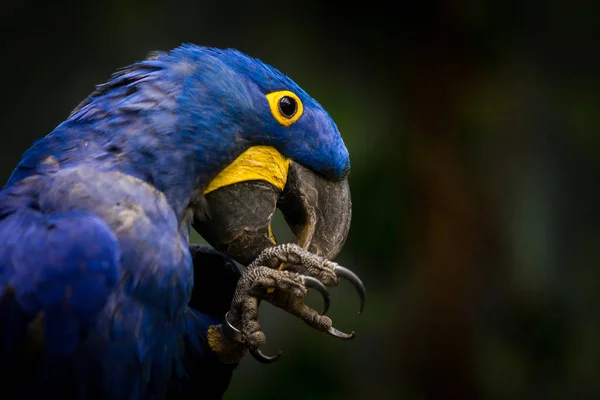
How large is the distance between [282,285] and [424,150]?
1.59 metres

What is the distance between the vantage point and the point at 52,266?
3.50 ft

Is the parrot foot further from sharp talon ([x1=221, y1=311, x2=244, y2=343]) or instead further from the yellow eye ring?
the yellow eye ring

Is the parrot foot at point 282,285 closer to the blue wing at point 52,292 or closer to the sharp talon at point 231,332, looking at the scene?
the sharp talon at point 231,332

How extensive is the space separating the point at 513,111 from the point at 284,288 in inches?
77.1

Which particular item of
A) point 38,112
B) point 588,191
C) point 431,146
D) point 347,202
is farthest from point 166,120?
point 588,191

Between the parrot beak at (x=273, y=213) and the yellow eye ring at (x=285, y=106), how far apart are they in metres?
0.09

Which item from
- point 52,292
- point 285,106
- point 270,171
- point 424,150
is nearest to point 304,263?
point 270,171

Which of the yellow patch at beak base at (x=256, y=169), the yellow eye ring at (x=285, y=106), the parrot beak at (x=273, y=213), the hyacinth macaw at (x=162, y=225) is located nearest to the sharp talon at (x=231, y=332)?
the hyacinth macaw at (x=162, y=225)

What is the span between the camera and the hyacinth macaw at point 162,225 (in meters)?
1.08

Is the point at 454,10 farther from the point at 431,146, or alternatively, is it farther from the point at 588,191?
the point at 588,191

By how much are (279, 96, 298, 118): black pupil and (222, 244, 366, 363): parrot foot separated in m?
0.26

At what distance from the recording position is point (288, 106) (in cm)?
133

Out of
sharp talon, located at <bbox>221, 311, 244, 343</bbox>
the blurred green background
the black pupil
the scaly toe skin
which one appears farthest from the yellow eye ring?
the blurred green background

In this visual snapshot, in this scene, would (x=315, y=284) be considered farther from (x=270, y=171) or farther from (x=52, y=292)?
(x=52, y=292)
